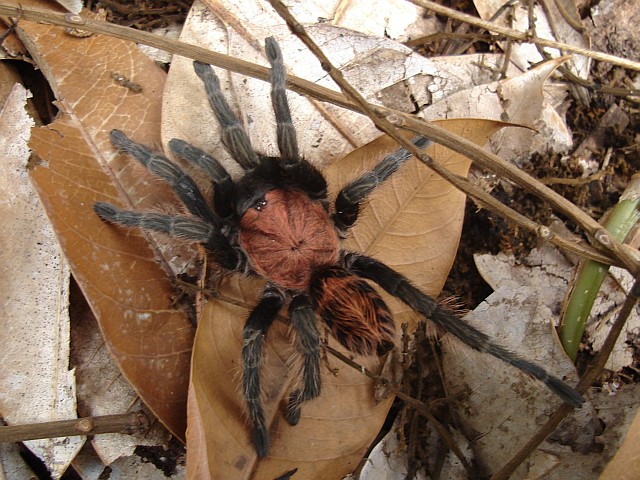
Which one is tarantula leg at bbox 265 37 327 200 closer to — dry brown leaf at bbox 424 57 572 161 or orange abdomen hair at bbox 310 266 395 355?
orange abdomen hair at bbox 310 266 395 355

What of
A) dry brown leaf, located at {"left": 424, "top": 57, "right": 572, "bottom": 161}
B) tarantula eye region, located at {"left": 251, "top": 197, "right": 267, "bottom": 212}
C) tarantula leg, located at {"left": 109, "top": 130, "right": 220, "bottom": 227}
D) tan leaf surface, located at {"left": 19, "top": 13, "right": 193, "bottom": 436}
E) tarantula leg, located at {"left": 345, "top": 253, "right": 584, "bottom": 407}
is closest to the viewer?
tarantula leg, located at {"left": 345, "top": 253, "right": 584, "bottom": 407}

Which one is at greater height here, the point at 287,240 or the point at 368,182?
the point at 368,182

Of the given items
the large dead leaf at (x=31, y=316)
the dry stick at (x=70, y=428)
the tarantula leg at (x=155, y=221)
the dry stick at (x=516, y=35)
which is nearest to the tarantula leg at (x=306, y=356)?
the tarantula leg at (x=155, y=221)

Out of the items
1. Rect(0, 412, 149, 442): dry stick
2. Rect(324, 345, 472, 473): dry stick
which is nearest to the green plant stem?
Rect(324, 345, 472, 473): dry stick

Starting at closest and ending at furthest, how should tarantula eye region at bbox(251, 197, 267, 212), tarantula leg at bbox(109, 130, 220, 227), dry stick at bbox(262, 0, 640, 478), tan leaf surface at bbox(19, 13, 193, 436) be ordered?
dry stick at bbox(262, 0, 640, 478), tan leaf surface at bbox(19, 13, 193, 436), tarantula leg at bbox(109, 130, 220, 227), tarantula eye region at bbox(251, 197, 267, 212)

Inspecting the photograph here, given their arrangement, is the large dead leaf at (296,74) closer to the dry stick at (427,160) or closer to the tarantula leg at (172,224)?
the tarantula leg at (172,224)

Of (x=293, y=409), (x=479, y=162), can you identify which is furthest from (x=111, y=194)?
(x=479, y=162)

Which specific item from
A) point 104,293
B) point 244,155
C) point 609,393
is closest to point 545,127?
point 609,393

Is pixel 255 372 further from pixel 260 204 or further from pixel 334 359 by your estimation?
pixel 260 204
